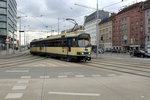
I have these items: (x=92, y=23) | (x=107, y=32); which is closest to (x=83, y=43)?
(x=107, y=32)

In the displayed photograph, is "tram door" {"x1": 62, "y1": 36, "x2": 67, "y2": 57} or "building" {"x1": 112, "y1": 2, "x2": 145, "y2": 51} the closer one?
"tram door" {"x1": 62, "y1": 36, "x2": 67, "y2": 57}

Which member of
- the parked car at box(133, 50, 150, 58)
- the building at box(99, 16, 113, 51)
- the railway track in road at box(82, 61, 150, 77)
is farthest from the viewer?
the building at box(99, 16, 113, 51)

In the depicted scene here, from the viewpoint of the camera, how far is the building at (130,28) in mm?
58503

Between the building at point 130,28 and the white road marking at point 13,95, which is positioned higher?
the building at point 130,28

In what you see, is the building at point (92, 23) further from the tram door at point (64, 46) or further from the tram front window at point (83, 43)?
the tram front window at point (83, 43)

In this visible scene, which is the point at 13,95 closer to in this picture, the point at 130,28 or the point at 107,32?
the point at 130,28

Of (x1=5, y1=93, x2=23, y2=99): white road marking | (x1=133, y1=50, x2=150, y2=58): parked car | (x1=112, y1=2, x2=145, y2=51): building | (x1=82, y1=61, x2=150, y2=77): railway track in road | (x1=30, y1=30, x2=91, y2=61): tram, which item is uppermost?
(x1=112, y1=2, x2=145, y2=51): building

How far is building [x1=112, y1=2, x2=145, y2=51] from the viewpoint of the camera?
2303 inches

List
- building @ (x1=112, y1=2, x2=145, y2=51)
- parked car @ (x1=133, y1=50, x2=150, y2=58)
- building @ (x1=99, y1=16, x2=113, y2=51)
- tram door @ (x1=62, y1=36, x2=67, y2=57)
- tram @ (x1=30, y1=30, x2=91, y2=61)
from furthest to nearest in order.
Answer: building @ (x1=99, y1=16, x2=113, y2=51) < building @ (x1=112, y1=2, x2=145, y2=51) < parked car @ (x1=133, y1=50, x2=150, y2=58) < tram door @ (x1=62, y1=36, x2=67, y2=57) < tram @ (x1=30, y1=30, x2=91, y2=61)

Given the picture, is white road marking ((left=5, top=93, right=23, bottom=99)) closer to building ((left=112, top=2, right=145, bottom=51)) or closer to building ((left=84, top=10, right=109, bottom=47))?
building ((left=112, top=2, right=145, bottom=51))

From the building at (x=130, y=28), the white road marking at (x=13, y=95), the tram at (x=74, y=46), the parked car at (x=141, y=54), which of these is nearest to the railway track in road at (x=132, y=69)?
the tram at (x=74, y=46)

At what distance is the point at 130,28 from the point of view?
64.6 m

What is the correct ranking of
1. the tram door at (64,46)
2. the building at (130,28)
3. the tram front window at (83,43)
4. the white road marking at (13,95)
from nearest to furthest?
the white road marking at (13,95) < the tram front window at (83,43) < the tram door at (64,46) < the building at (130,28)

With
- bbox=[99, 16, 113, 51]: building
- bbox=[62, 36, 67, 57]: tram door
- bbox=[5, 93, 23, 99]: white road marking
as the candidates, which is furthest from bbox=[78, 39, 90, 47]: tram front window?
bbox=[99, 16, 113, 51]: building
